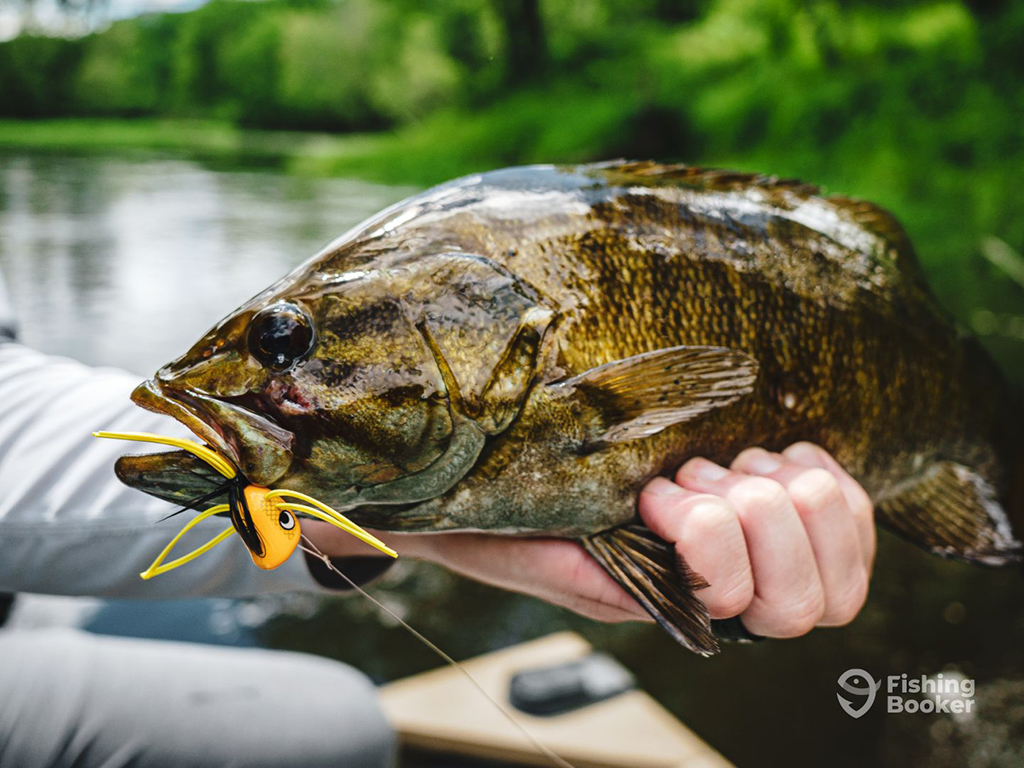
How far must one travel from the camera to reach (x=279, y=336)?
32.6 inches

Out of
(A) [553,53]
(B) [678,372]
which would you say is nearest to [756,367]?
(B) [678,372]

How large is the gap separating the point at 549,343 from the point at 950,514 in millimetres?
790

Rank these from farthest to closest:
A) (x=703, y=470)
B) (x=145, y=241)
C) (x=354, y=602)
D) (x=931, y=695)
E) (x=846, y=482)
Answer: (x=145, y=241), (x=354, y=602), (x=931, y=695), (x=846, y=482), (x=703, y=470)

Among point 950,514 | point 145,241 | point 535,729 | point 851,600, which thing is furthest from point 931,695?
point 145,241

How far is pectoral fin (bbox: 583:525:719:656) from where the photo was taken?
2.94ft

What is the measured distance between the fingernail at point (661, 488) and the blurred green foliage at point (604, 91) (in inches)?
69.0

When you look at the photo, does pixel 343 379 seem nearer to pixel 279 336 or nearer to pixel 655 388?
pixel 279 336

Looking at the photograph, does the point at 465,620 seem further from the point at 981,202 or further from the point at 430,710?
the point at 981,202

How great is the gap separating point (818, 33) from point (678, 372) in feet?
31.5

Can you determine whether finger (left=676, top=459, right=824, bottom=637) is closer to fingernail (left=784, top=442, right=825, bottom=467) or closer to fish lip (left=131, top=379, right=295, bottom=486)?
fingernail (left=784, top=442, right=825, bottom=467)

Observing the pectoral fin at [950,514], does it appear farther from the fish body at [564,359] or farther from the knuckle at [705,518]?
the knuckle at [705,518]

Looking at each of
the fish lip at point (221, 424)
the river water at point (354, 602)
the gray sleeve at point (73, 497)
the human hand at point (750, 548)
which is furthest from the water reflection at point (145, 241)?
the fish lip at point (221, 424)

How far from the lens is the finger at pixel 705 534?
943 millimetres

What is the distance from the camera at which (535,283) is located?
0.92 metres
